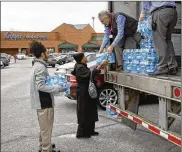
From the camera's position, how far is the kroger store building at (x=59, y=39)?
260ft

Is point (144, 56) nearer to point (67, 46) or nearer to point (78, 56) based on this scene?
point (78, 56)

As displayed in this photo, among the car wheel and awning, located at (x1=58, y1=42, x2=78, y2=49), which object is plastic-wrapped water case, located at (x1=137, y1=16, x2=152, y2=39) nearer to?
the car wheel

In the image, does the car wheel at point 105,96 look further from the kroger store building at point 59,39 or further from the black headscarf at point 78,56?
the kroger store building at point 59,39

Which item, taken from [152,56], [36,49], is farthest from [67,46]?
[152,56]

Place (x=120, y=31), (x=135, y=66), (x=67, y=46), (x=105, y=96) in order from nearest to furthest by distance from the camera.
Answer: (x=135, y=66) < (x=120, y=31) < (x=105, y=96) < (x=67, y=46)

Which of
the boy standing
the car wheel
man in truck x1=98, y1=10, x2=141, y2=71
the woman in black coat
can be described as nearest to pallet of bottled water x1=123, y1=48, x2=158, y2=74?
man in truck x1=98, y1=10, x2=141, y2=71

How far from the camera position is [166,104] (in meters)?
3.89

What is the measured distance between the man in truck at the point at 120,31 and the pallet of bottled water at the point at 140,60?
0.22 metres

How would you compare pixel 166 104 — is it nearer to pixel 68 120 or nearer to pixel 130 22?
pixel 130 22

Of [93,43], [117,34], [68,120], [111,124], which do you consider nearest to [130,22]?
[117,34]

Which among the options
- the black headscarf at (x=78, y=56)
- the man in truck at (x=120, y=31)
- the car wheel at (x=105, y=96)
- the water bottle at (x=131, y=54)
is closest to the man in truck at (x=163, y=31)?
the water bottle at (x=131, y=54)

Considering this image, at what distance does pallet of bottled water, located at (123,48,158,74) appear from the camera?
4.54m

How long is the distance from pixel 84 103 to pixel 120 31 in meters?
1.59

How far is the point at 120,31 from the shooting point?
18.0 feet
